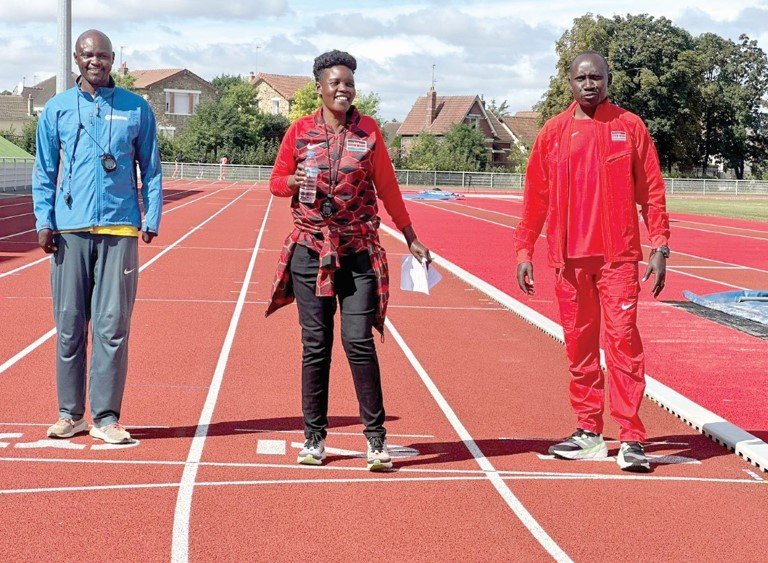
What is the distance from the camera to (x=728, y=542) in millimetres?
4922

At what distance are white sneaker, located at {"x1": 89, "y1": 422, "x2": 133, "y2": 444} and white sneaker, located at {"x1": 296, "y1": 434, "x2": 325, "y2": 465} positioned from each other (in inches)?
36.6

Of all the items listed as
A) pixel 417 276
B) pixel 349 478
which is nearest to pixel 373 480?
pixel 349 478

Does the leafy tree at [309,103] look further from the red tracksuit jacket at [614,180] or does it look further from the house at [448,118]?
the red tracksuit jacket at [614,180]

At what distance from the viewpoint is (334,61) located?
5910 millimetres

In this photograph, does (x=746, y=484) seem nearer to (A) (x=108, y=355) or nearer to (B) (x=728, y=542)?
(B) (x=728, y=542)

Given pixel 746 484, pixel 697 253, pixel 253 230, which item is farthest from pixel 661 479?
pixel 253 230

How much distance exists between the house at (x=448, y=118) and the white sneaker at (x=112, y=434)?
95.7m

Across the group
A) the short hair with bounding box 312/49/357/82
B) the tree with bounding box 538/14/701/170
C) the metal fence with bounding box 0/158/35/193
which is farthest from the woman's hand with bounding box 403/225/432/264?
the tree with bounding box 538/14/701/170

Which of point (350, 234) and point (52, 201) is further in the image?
point (52, 201)

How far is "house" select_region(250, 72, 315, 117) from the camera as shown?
118 metres

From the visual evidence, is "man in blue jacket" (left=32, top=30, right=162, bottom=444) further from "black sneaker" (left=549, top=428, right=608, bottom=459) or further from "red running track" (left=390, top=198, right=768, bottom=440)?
"red running track" (left=390, top=198, right=768, bottom=440)

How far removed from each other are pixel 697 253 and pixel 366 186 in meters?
19.9

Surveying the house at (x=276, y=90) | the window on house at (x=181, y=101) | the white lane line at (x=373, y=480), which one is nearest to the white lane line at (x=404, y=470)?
the white lane line at (x=373, y=480)

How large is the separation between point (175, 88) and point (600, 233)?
98.5 metres
